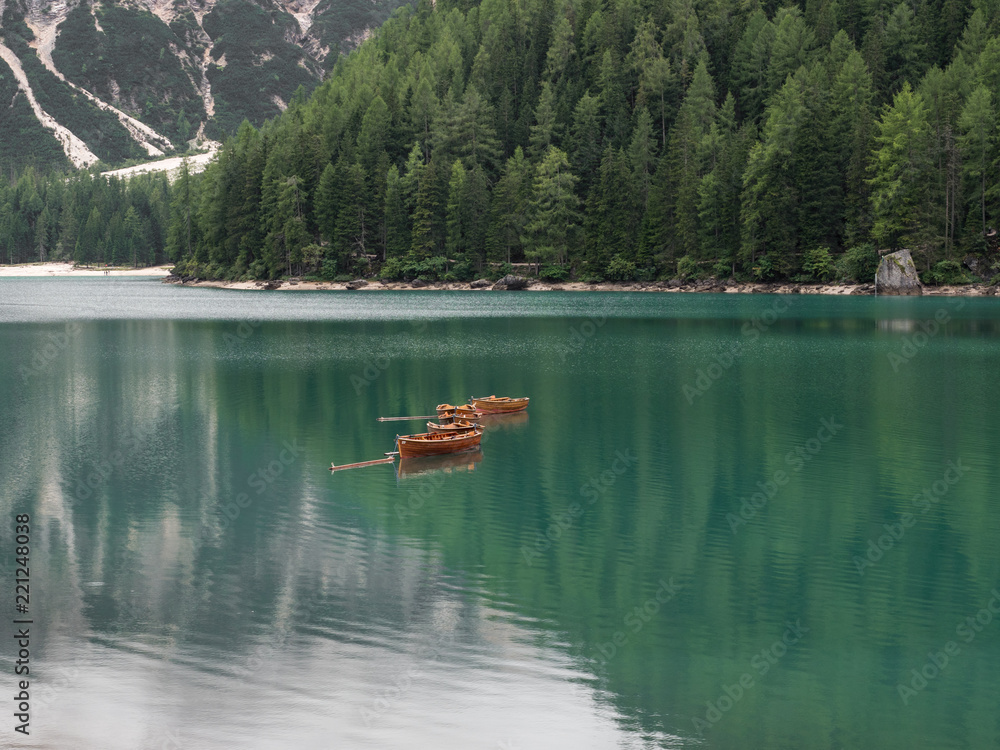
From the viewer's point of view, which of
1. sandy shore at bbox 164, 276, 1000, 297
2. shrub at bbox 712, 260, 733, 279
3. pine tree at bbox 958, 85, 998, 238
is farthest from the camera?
shrub at bbox 712, 260, 733, 279

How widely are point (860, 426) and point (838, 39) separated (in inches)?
5329

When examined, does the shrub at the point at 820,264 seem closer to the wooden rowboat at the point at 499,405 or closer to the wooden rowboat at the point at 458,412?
the wooden rowboat at the point at 499,405

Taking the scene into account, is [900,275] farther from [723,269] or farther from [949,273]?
[723,269]

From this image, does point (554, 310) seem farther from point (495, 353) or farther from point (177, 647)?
point (177, 647)

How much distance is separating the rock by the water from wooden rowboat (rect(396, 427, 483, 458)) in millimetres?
122033

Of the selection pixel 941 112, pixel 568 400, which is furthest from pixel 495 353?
pixel 941 112

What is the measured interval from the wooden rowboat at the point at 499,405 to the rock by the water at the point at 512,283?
113 meters

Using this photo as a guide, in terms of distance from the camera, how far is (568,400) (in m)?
51.1

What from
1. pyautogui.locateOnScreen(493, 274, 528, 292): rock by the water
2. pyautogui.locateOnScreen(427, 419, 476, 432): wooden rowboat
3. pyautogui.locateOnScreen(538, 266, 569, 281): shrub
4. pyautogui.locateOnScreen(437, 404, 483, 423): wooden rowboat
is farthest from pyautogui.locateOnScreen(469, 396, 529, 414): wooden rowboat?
pyautogui.locateOnScreen(538, 266, 569, 281): shrub

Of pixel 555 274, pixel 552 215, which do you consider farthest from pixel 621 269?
pixel 552 215

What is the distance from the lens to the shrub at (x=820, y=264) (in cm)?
13288

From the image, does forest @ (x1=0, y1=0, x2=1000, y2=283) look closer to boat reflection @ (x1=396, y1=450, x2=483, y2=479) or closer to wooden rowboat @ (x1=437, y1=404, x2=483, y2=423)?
wooden rowboat @ (x1=437, y1=404, x2=483, y2=423)

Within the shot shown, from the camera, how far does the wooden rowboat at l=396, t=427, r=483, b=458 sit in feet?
120

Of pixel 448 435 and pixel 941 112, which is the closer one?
pixel 448 435
